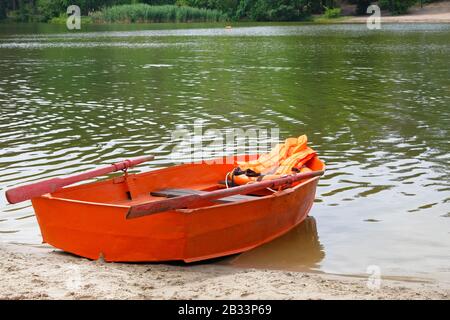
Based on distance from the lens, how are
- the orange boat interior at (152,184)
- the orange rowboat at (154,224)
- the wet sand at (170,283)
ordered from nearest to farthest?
1. the wet sand at (170,283)
2. the orange rowboat at (154,224)
3. the orange boat interior at (152,184)

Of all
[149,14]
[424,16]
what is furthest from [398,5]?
[149,14]

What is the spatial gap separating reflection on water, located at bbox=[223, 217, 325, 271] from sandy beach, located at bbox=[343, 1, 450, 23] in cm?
6354

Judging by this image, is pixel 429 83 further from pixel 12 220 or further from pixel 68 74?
pixel 12 220

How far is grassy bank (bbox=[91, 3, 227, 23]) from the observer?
8288 centimetres

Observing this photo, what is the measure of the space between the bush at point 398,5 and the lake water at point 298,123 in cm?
4418

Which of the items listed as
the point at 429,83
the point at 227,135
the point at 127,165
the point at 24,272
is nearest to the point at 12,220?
the point at 127,165

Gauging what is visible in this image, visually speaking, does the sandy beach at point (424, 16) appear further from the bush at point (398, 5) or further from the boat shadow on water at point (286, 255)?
the boat shadow on water at point (286, 255)

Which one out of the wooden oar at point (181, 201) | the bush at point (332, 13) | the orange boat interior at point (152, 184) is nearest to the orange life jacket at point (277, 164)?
the orange boat interior at point (152, 184)

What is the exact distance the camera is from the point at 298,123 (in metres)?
17.2

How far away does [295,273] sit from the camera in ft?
25.8

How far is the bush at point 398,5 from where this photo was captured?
79.5 meters

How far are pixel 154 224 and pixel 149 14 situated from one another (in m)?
77.4
